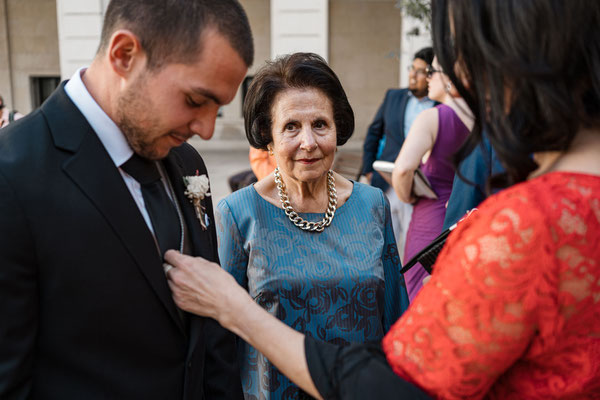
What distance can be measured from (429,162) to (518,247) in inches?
99.9

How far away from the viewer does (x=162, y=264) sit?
54.0 inches

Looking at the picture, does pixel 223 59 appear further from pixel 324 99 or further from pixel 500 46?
pixel 324 99

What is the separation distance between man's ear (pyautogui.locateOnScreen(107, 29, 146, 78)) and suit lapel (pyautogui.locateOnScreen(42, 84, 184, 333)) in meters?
0.16

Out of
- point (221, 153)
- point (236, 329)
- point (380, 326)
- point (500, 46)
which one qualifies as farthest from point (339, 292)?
point (221, 153)

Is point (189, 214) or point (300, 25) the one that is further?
point (300, 25)

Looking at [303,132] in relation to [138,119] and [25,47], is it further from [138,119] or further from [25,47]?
[25,47]

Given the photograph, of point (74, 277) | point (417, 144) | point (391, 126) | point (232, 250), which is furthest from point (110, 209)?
point (391, 126)

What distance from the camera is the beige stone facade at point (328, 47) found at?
16.6 m

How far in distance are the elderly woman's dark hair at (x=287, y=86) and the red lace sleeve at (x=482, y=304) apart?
4.01 feet

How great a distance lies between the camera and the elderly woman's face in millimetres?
2195

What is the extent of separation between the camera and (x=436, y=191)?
11.7 ft

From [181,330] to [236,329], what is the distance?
158mm

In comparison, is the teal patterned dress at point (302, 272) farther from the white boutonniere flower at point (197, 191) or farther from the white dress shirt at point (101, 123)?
the white dress shirt at point (101, 123)

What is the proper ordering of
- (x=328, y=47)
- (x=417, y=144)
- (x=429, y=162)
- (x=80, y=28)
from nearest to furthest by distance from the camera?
(x=417, y=144), (x=429, y=162), (x=80, y=28), (x=328, y=47)
